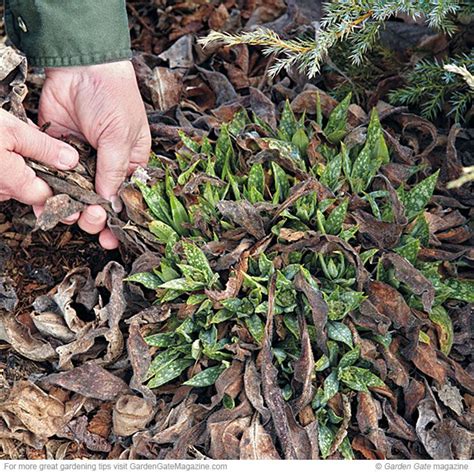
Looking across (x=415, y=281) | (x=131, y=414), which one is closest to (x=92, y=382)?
(x=131, y=414)

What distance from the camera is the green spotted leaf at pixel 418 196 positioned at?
6.81 ft

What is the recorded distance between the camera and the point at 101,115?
2176mm

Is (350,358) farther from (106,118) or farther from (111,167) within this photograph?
(106,118)

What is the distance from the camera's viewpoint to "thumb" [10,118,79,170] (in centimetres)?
205

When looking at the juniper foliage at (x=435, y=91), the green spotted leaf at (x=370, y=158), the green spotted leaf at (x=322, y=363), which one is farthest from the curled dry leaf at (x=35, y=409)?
the juniper foliage at (x=435, y=91)

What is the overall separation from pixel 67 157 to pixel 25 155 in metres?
0.13

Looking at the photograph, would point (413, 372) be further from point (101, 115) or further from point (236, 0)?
point (236, 0)

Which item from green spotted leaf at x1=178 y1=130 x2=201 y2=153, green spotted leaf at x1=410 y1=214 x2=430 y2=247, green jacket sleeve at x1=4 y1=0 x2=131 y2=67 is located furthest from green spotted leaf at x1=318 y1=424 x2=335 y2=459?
green jacket sleeve at x1=4 y1=0 x2=131 y2=67

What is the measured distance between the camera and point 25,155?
2.09 m

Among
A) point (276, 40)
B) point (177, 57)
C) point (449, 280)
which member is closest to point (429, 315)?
point (449, 280)

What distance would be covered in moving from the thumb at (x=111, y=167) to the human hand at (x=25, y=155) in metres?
0.08

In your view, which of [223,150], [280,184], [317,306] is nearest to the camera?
[317,306]

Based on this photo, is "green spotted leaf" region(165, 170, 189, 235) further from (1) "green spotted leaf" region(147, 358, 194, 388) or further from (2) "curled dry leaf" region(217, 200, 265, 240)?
(1) "green spotted leaf" region(147, 358, 194, 388)
